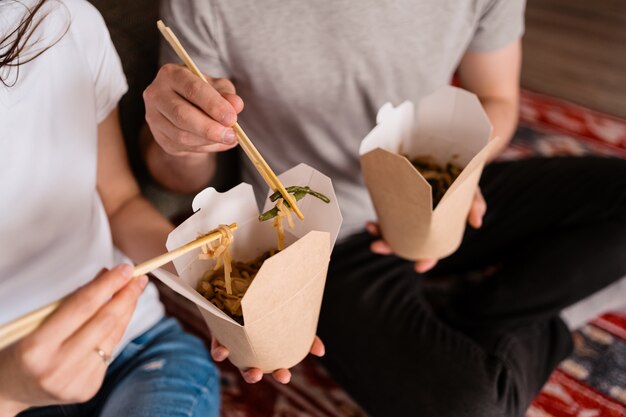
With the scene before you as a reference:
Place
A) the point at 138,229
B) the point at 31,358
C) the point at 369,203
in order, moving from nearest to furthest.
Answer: the point at 31,358
the point at 138,229
the point at 369,203

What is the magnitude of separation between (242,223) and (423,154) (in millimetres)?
388

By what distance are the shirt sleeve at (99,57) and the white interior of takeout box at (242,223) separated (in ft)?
0.88

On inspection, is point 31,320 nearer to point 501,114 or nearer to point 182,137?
point 182,137

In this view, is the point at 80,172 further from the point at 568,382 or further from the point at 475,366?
the point at 568,382

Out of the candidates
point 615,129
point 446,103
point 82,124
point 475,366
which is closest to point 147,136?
point 82,124

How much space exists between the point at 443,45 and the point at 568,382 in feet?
2.36

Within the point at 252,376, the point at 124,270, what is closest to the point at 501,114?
the point at 252,376

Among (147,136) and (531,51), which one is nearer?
(147,136)

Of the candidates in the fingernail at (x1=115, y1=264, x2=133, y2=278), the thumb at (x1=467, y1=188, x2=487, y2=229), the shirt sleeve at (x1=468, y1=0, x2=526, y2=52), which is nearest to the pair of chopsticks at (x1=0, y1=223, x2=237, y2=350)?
the fingernail at (x1=115, y1=264, x2=133, y2=278)

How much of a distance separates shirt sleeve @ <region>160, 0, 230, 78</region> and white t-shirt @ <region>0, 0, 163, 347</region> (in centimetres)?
11

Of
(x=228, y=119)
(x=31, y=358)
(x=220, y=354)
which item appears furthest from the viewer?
(x=220, y=354)

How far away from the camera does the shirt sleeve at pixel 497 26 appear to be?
3.31 ft

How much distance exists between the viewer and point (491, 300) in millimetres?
1129

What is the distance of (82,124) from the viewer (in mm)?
792
